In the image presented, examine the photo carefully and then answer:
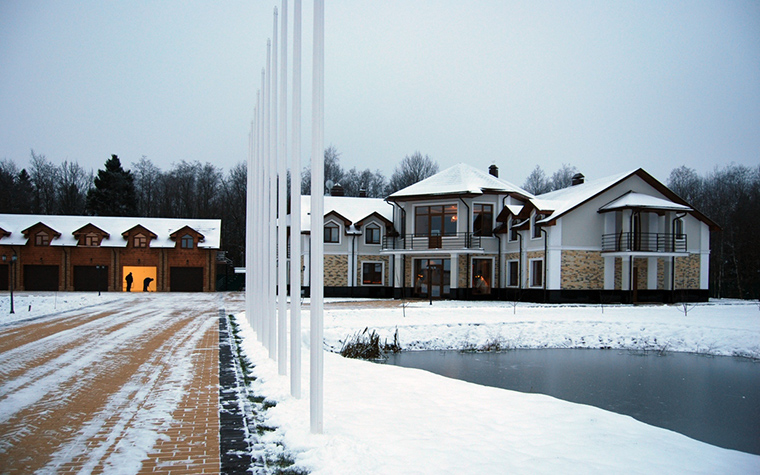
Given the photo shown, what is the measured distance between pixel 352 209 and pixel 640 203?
1779 centimetres

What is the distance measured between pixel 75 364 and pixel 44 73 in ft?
31.2

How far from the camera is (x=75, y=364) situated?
9.66 m

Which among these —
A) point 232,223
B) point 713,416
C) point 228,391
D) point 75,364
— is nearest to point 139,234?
point 232,223

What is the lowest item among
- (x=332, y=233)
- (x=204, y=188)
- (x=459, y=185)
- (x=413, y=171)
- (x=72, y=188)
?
(x=332, y=233)

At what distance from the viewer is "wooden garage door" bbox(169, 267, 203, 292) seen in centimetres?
4028

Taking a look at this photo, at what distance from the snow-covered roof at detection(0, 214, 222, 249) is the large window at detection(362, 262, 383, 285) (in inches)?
478

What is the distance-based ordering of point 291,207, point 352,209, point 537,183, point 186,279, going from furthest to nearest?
1. point 537,183
2. point 186,279
3. point 352,209
4. point 291,207

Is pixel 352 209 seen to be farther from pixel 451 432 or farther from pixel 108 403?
pixel 451 432

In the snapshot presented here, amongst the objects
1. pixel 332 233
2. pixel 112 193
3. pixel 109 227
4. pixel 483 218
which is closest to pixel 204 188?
pixel 112 193

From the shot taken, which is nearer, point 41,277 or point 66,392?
point 66,392

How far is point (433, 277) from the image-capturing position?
31.8 meters

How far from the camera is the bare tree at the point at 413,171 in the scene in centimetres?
5488

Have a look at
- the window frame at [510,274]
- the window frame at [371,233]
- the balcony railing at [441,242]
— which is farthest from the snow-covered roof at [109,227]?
the window frame at [510,274]

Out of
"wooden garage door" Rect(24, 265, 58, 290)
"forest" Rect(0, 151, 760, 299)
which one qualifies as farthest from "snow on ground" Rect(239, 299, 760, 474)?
"forest" Rect(0, 151, 760, 299)
